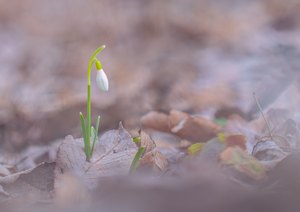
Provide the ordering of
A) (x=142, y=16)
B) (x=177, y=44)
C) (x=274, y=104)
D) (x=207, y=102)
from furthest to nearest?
(x=142, y=16)
(x=177, y=44)
(x=207, y=102)
(x=274, y=104)

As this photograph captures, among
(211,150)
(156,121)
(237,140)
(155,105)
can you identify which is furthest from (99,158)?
(155,105)

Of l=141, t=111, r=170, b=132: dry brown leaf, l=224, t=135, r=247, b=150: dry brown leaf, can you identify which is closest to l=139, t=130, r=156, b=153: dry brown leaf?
l=224, t=135, r=247, b=150: dry brown leaf

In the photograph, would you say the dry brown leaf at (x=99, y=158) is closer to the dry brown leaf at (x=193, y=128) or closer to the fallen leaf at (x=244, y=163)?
the fallen leaf at (x=244, y=163)

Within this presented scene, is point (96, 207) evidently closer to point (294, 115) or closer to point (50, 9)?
point (294, 115)

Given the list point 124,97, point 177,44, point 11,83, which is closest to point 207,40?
point 177,44

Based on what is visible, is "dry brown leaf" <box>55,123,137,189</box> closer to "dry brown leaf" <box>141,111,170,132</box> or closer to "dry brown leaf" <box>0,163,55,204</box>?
"dry brown leaf" <box>0,163,55,204</box>

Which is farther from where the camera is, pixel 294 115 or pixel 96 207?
pixel 294 115

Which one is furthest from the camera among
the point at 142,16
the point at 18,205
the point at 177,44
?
the point at 142,16

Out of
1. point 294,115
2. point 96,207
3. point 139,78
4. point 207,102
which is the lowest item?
point 96,207
